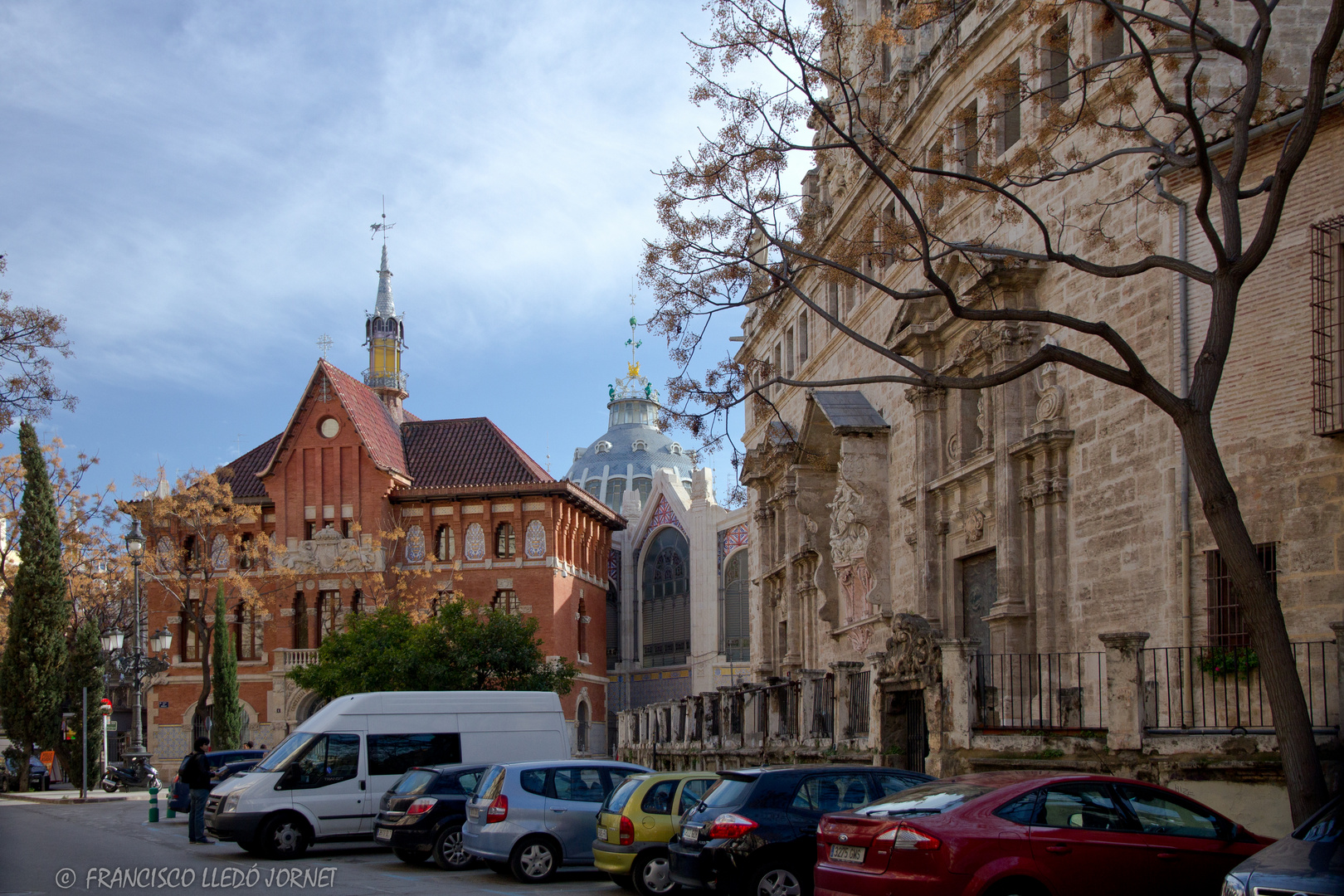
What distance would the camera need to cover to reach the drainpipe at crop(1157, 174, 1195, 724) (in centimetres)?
1381

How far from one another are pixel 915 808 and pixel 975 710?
550cm

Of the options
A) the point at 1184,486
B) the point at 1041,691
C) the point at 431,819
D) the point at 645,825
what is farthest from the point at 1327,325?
the point at 431,819

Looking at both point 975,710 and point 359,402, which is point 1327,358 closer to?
point 975,710

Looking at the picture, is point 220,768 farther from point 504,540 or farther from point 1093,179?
point 504,540

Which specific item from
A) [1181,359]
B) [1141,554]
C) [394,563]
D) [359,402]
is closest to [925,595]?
[1141,554]

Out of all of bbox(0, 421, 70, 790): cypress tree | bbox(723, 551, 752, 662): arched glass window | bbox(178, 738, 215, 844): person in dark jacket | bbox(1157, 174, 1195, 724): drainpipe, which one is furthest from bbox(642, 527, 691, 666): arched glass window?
bbox(1157, 174, 1195, 724): drainpipe

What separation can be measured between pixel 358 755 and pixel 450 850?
2.55 meters

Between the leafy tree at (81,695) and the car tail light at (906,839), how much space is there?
112ft

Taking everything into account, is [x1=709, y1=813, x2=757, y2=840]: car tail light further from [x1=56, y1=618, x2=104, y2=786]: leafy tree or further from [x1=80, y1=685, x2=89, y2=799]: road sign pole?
[x1=56, y1=618, x2=104, y2=786]: leafy tree

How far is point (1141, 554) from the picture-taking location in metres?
14.9

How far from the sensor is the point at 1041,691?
15.3 m

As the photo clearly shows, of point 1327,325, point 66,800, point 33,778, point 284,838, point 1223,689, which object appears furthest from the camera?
point 33,778

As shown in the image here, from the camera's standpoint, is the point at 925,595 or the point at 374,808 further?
the point at 925,595

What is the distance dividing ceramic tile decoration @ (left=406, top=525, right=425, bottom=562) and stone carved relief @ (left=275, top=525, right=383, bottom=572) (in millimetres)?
1560
